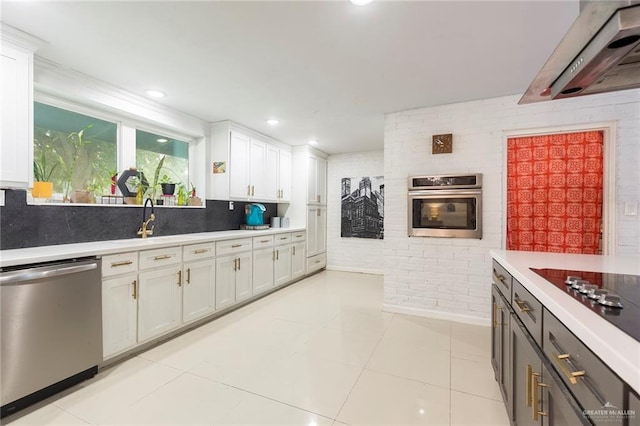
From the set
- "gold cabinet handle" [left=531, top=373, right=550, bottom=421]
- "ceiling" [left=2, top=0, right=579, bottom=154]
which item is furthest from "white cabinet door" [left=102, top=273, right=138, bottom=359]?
"gold cabinet handle" [left=531, top=373, right=550, bottom=421]

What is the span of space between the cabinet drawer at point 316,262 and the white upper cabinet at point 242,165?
4.36ft

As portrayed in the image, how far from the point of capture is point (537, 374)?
1.07 m

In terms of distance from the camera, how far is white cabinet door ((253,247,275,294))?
3.86 m

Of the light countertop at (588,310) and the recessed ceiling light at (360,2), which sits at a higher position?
the recessed ceiling light at (360,2)

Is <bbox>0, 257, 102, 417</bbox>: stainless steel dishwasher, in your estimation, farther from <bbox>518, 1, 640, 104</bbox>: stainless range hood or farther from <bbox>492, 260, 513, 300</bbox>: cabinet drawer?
<bbox>518, 1, 640, 104</bbox>: stainless range hood

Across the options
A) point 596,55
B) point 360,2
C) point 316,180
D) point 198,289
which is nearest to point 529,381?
point 596,55

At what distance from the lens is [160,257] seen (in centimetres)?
258

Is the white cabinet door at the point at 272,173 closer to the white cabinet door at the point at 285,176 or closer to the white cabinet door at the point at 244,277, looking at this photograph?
the white cabinet door at the point at 285,176

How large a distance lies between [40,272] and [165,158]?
2113 mm

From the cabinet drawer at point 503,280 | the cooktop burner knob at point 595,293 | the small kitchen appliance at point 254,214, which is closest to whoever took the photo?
the cooktop burner knob at point 595,293

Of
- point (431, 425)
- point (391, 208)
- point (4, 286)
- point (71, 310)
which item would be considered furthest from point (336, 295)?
point (4, 286)

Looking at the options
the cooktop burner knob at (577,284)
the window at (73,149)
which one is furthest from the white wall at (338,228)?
the cooktop burner knob at (577,284)

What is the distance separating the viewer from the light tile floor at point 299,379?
170 centimetres

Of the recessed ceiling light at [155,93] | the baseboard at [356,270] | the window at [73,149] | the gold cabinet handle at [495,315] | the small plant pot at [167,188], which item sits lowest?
the baseboard at [356,270]
